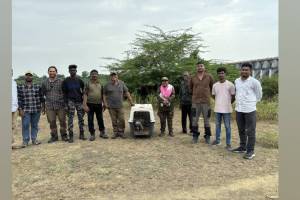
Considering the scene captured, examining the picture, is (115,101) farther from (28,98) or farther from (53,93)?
(28,98)

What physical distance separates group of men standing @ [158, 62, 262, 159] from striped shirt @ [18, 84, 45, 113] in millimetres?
2385

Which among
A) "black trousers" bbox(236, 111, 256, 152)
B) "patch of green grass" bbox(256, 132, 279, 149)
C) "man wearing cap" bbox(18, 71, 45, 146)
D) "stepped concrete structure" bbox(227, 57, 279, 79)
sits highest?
"stepped concrete structure" bbox(227, 57, 279, 79)

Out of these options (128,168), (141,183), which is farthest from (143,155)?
(141,183)

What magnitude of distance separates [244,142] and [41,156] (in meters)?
3.42

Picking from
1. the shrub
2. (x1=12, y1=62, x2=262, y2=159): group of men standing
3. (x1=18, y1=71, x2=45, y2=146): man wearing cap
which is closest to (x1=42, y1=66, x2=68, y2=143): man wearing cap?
(x1=12, y1=62, x2=262, y2=159): group of men standing

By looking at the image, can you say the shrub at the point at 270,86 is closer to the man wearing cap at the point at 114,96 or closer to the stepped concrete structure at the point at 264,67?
the stepped concrete structure at the point at 264,67

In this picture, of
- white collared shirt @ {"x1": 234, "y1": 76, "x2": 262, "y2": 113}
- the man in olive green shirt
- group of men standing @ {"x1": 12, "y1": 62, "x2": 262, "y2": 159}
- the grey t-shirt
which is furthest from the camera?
the grey t-shirt

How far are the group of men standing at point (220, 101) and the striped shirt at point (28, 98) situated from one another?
7.82 ft

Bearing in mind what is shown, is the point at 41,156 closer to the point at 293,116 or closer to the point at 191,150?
the point at 191,150

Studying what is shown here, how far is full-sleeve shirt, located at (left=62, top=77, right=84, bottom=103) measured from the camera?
7.96 m

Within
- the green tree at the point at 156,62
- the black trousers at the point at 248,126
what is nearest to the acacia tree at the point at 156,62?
the green tree at the point at 156,62

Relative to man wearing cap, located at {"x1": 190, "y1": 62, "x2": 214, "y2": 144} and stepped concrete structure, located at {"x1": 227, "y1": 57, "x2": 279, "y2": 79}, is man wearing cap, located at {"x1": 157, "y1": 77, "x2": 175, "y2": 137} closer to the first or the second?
man wearing cap, located at {"x1": 190, "y1": 62, "x2": 214, "y2": 144}

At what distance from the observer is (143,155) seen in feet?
23.7

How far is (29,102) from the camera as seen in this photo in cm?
784
